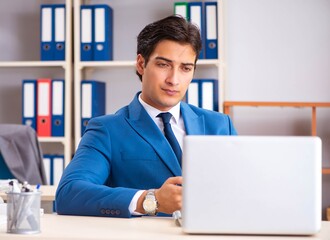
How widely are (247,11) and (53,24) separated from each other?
124cm

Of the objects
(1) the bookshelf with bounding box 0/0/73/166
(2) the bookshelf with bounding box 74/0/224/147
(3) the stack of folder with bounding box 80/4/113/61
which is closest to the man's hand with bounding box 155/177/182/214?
(3) the stack of folder with bounding box 80/4/113/61

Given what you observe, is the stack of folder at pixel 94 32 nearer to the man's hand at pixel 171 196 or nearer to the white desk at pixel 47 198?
the white desk at pixel 47 198

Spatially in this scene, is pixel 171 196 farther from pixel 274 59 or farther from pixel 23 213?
pixel 274 59

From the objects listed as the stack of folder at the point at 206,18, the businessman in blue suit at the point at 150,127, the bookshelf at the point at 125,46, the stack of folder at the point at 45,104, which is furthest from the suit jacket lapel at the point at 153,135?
the bookshelf at the point at 125,46

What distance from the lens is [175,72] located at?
2117mm

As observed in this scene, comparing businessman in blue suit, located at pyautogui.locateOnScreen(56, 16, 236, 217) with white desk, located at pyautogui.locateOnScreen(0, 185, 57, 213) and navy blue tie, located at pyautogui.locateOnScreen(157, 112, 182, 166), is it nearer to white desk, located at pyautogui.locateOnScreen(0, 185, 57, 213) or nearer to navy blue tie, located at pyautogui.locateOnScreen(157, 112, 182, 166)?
navy blue tie, located at pyautogui.locateOnScreen(157, 112, 182, 166)

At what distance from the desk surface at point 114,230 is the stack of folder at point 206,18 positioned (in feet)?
8.21

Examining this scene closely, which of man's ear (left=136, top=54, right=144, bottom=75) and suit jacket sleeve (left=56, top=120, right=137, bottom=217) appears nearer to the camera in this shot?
suit jacket sleeve (left=56, top=120, right=137, bottom=217)

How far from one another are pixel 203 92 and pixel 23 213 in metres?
2.67

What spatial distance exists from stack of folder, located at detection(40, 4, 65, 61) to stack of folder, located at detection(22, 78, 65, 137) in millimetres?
176

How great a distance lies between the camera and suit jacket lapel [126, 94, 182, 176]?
2.13 metres

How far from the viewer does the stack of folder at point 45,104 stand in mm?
4262

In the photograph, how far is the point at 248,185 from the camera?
1461 millimetres

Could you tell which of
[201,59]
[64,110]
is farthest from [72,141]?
[201,59]
